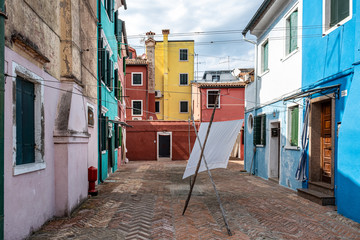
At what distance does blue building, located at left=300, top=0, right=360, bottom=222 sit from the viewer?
5481 millimetres

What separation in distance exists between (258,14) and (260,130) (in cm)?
515

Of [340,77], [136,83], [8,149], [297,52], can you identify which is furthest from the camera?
[136,83]

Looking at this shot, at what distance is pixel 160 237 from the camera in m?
4.66

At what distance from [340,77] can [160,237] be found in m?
5.60

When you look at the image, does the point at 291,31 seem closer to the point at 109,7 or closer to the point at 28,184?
the point at 109,7

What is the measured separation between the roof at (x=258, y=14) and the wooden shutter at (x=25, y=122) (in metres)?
9.14

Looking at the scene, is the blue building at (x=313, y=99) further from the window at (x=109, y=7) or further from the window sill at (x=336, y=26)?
the window at (x=109, y=7)

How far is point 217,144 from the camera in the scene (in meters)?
6.12

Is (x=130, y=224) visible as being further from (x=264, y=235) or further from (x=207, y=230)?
(x=264, y=235)

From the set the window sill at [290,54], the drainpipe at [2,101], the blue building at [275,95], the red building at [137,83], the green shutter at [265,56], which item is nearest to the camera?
the drainpipe at [2,101]

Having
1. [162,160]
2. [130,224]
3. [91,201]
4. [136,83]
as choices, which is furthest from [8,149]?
[136,83]

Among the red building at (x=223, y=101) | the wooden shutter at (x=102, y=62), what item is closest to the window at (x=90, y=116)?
the wooden shutter at (x=102, y=62)

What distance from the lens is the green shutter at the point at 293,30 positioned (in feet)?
29.7

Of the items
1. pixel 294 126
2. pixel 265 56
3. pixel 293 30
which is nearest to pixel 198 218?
pixel 294 126
